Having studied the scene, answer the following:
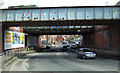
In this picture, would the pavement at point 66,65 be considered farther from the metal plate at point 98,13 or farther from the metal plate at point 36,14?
the metal plate at point 36,14

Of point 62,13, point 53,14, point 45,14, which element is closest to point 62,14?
point 62,13

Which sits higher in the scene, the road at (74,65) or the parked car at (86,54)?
the parked car at (86,54)

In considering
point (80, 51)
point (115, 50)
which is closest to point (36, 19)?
point (80, 51)

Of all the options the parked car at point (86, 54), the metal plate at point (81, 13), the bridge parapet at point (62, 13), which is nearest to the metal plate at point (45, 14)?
the bridge parapet at point (62, 13)

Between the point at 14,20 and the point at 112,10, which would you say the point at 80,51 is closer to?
the point at 112,10

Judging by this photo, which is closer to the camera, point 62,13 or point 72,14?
point 72,14

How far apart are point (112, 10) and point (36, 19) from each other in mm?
10625

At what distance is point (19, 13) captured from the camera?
22.3 m

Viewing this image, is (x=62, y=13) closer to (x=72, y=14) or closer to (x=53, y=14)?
(x=53, y=14)

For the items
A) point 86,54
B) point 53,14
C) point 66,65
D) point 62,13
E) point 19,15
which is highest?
point 62,13

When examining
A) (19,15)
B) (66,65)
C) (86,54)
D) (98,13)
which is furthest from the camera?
(19,15)

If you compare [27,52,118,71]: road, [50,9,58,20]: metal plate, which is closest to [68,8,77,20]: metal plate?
[50,9,58,20]: metal plate

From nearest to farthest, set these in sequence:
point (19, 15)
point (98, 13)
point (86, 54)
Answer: point (86, 54) < point (98, 13) < point (19, 15)

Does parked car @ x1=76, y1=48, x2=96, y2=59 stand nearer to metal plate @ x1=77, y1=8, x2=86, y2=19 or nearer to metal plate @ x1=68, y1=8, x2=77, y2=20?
metal plate @ x1=77, y1=8, x2=86, y2=19
